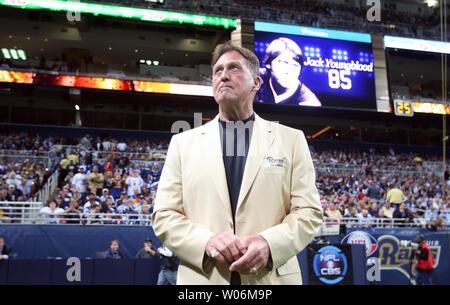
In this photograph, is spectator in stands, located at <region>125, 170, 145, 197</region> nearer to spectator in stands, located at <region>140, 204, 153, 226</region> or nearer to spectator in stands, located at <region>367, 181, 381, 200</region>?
spectator in stands, located at <region>140, 204, 153, 226</region>

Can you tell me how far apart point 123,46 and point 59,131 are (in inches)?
288

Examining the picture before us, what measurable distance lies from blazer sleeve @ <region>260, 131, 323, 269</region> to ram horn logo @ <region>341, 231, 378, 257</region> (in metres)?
9.80

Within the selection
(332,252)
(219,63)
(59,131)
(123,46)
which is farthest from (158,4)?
(219,63)

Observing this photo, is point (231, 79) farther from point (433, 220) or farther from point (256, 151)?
point (433, 220)

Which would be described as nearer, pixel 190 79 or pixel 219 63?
pixel 219 63

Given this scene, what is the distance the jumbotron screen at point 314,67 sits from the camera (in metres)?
20.3

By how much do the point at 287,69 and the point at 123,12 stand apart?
10191 millimetres

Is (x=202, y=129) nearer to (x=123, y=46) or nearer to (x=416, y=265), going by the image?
(x=416, y=265)

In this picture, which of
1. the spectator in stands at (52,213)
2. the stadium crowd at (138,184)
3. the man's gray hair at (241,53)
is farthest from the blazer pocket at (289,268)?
the spectator in stands at (52,213)

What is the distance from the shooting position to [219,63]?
6.96 feet

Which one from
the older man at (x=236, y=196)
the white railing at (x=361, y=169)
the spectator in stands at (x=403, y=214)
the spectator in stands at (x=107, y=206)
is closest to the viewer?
the older man at (x=236, y=196)

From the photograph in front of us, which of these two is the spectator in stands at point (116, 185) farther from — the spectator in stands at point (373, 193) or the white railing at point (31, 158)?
the spectator in stands at point (373, 193)

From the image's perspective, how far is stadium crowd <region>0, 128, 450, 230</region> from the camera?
11.4 meters

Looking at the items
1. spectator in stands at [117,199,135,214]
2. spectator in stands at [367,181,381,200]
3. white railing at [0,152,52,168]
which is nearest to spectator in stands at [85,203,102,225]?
spectator in stands at [117,199,135,214]
